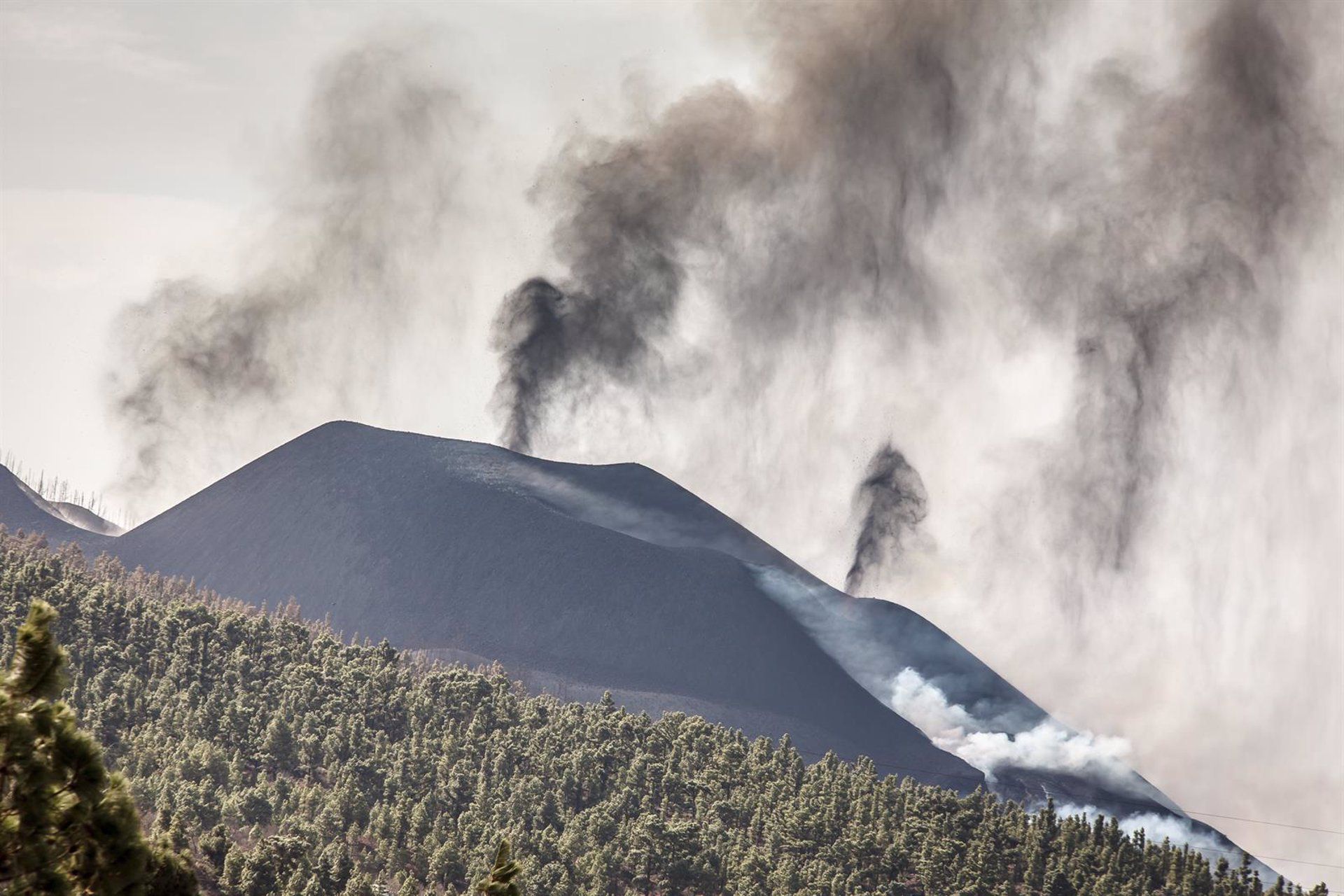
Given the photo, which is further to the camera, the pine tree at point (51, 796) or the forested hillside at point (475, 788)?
the forested hillside at point (475, 788)

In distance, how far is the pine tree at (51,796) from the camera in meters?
26.4

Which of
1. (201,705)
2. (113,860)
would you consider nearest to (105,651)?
(201,705)

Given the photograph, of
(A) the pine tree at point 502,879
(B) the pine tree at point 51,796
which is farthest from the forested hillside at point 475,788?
(B) the pine tree at point 51,796

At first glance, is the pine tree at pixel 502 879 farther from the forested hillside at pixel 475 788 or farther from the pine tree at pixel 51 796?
the forested hillside at pixel 475 788

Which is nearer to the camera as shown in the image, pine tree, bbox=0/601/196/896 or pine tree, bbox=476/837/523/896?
pine tree, bbox=0/601/196/896

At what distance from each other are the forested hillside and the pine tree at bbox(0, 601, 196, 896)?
65.6 m

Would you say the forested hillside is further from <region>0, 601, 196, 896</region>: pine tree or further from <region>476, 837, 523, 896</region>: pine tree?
<region>0, 601, 196, 896</region>: pine tree

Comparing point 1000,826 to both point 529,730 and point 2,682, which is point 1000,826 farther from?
point 2,682

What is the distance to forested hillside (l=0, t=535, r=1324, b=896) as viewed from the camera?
371 feet

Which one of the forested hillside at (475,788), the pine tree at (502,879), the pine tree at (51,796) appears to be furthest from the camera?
the forested hillside at (475,788)

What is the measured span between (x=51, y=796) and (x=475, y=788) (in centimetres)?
10383

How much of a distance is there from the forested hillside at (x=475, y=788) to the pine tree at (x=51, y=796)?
Result: 65.6 metres

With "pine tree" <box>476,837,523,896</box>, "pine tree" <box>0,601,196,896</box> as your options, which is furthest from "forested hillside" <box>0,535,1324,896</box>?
"pine tree" <box>0,601,196,896</box>

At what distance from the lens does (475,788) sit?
128125mm
